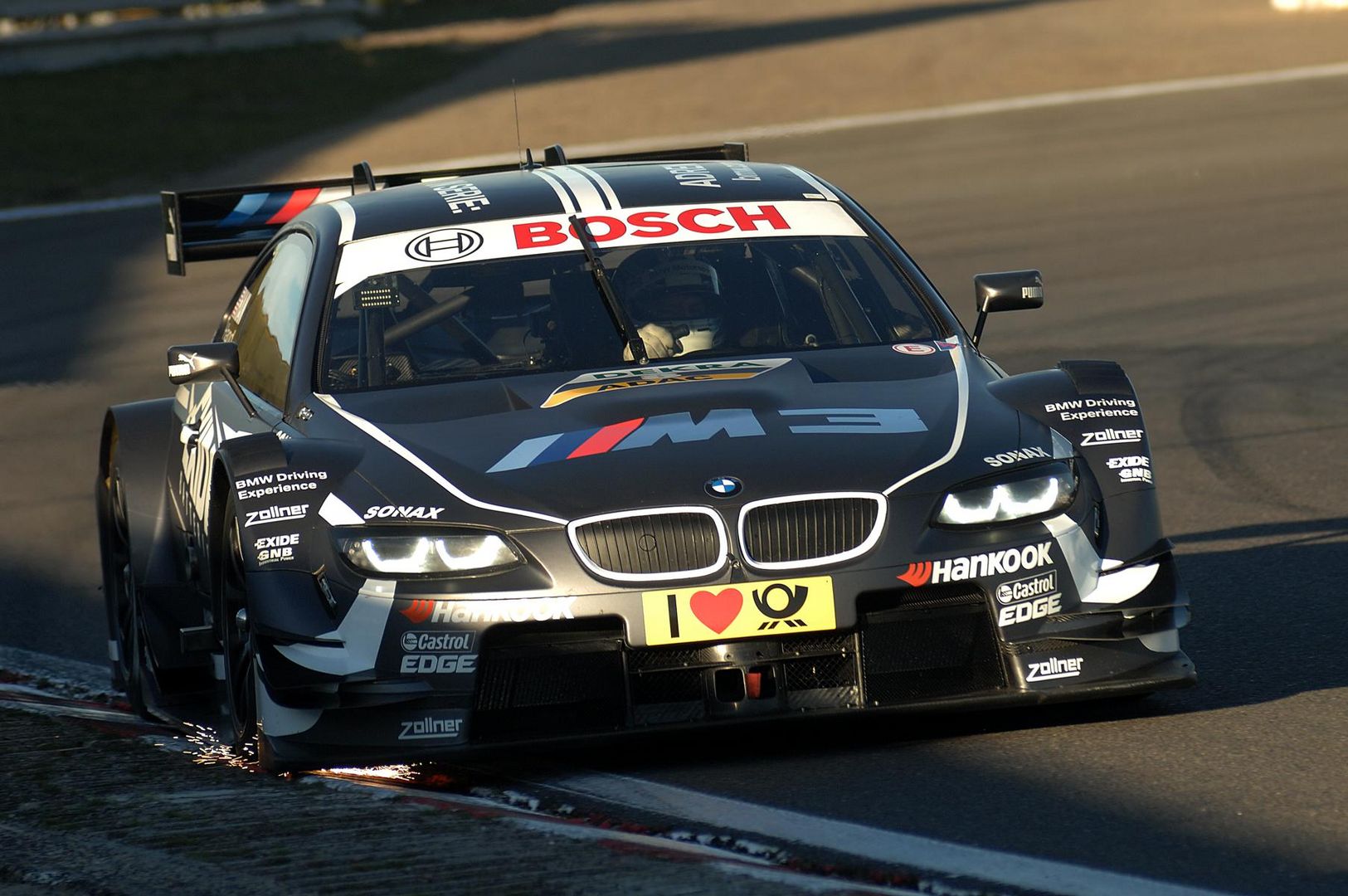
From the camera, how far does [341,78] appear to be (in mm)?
31531

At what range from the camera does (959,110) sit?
24.2 metres

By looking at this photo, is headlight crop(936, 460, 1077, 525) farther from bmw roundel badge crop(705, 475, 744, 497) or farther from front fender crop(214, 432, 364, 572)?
front fender crop(214, 432, 364, 572)

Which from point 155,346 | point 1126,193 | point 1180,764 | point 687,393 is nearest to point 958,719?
point 1180,764

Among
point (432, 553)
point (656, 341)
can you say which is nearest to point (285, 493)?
point (432, 553)

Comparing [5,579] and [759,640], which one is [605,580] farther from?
Answer: [5,579]

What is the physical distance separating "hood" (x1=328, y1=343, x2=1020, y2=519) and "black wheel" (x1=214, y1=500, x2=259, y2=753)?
1.58 feet

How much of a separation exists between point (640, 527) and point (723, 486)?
0.22 meters

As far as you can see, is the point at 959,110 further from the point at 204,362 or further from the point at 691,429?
the point at 691,429

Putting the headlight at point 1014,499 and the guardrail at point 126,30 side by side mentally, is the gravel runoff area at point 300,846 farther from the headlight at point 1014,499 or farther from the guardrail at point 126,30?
the guardrail at point 126,30

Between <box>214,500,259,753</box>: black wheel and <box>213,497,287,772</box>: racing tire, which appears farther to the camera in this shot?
<box>214,500,259,753</box>: black wheel

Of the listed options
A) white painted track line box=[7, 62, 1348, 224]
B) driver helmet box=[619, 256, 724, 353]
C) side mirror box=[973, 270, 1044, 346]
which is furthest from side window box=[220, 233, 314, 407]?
white painted track line box=[7, 62, 1348, 224]

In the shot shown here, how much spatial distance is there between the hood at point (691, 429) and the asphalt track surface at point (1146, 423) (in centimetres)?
66

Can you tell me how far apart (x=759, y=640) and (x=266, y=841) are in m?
1.21

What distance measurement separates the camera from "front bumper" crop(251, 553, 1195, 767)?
5.05 metres
